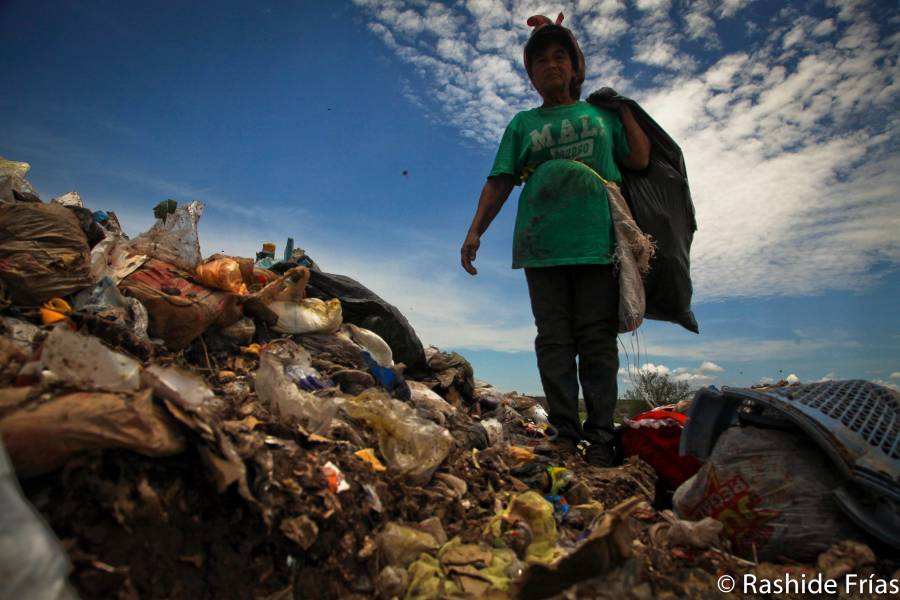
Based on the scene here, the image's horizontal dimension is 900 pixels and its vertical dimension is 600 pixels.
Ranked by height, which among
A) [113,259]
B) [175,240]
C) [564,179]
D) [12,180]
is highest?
[564,179]

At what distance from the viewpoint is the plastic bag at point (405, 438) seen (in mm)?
1716

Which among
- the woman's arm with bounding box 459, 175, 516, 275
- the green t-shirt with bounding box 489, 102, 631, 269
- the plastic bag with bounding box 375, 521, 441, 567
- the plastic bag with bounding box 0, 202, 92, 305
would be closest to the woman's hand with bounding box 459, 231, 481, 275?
the woman's arm with bounding box 459, 175, 516, 275

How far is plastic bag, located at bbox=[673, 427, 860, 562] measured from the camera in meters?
1.42

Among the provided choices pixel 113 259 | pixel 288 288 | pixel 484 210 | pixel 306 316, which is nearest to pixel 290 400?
pixel 306 316

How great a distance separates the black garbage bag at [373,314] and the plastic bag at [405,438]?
1.66 meters

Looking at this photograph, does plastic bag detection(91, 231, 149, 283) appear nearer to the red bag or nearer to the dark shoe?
the dark shoe

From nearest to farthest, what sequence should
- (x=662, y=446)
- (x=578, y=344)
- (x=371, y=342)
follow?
(x=662, y=446) < (x=578, y=344) < (x=371, y=342)

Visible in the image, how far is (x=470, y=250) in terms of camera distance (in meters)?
3.13

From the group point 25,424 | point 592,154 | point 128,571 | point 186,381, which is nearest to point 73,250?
point 186,381

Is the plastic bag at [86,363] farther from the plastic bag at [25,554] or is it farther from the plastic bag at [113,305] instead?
the plastic bag at [113,305]

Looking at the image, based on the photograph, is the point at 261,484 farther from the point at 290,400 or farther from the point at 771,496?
the point at 771,496

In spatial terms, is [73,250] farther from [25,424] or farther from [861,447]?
[861,447]

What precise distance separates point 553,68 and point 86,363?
2781 mm

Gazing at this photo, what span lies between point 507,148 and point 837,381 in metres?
2.10
